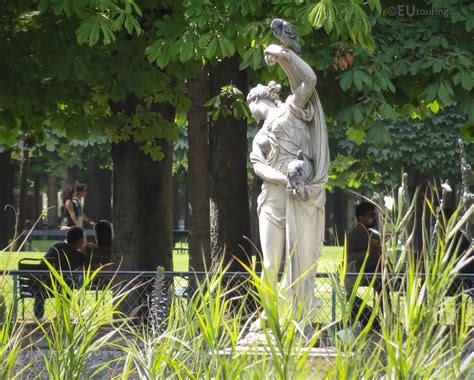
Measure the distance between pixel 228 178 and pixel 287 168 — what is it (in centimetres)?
621

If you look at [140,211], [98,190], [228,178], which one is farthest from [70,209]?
[98,190]

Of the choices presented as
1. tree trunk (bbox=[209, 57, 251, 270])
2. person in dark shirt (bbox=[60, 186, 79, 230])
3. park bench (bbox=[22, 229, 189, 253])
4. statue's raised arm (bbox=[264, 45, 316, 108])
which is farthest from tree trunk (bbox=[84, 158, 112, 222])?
statue's raised arm (bbox=[264, 45, 316, 108])

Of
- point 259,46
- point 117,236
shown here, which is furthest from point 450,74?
point 117,236

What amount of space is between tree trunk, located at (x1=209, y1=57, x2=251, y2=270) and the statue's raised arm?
607 cm

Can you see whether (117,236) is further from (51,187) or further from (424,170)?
(51,187)

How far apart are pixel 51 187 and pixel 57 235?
8.25 metres

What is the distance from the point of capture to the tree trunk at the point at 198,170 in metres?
17.4

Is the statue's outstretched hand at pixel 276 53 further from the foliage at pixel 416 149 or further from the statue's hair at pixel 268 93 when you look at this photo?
the foliage at pixel 416 149

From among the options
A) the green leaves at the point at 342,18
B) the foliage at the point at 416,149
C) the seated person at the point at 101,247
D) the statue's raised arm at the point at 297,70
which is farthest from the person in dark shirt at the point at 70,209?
the statue's raised arm at the point at 297,70

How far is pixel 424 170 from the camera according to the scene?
34.5 meters

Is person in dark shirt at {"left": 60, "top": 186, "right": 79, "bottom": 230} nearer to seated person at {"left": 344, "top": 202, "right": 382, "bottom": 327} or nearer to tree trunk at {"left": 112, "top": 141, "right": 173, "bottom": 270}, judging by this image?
tree trunk at {"left": 112, "top": 141, "right": 173, "bottom": 270}

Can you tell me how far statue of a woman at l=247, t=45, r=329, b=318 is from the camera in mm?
10188

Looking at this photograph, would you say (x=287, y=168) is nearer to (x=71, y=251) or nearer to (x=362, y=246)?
(x=362, y=246)

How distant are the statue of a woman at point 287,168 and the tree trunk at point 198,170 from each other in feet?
22.2
